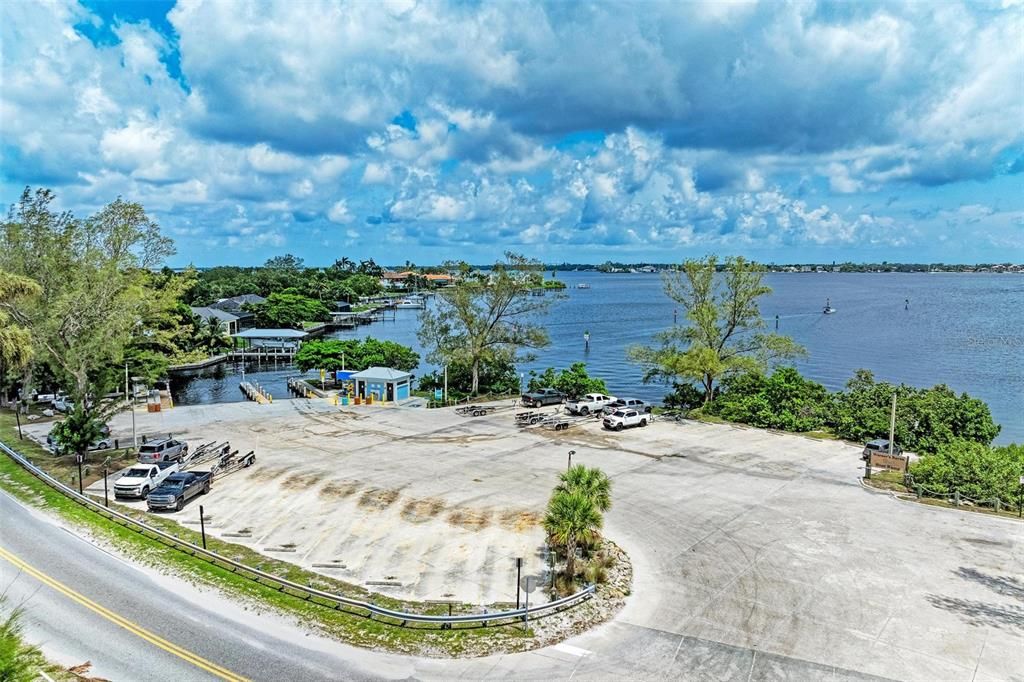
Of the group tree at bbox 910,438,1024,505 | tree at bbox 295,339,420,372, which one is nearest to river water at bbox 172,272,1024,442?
tree at bbox 295,339,420,372

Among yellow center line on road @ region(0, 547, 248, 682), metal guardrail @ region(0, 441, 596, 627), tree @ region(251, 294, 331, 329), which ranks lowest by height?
yellow center line on road @ region(0, 547, 248, 682)

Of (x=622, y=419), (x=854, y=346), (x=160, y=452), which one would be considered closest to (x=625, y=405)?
(x=622, y=419)

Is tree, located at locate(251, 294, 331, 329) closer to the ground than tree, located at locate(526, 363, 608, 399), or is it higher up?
higher up

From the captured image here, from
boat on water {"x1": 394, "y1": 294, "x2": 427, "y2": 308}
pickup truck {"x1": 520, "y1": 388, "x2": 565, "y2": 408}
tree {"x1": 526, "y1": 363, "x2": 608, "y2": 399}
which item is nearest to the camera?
pickup truck {"x1": 520, "y1": 388, "x2": 565, "y2": 408}

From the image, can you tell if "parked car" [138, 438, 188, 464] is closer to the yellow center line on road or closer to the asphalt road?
the yellow center line on road

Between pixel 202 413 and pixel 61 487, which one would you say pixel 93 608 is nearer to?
pixel 61 487

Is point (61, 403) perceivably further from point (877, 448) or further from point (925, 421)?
point (925, 421)

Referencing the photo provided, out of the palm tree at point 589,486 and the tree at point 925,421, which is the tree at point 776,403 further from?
the palm tree at point 589,486
